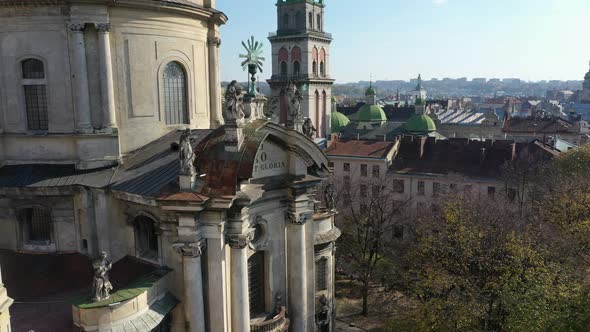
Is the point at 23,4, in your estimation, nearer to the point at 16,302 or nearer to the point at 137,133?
the point at 137,133

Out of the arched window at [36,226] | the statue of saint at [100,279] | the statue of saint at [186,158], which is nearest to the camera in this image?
the statue of saint at [100,279]

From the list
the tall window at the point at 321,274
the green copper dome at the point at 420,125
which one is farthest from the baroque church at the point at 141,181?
the green copper dome at the point at 420,125

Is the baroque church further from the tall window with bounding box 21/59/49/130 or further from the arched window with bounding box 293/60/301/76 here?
the arched window with bounding box 293/60/301/76

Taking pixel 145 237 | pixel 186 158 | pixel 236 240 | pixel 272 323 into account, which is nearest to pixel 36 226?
pixel 145 237

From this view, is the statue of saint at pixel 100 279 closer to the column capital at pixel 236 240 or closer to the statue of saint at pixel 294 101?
the column capital at pixel 236 240

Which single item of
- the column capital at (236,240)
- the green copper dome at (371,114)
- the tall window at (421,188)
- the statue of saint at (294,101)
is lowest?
the tall window at (421,188)

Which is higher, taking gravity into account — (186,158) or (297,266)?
(186,158)

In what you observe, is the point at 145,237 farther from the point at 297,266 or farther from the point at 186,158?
the point at 297,266
